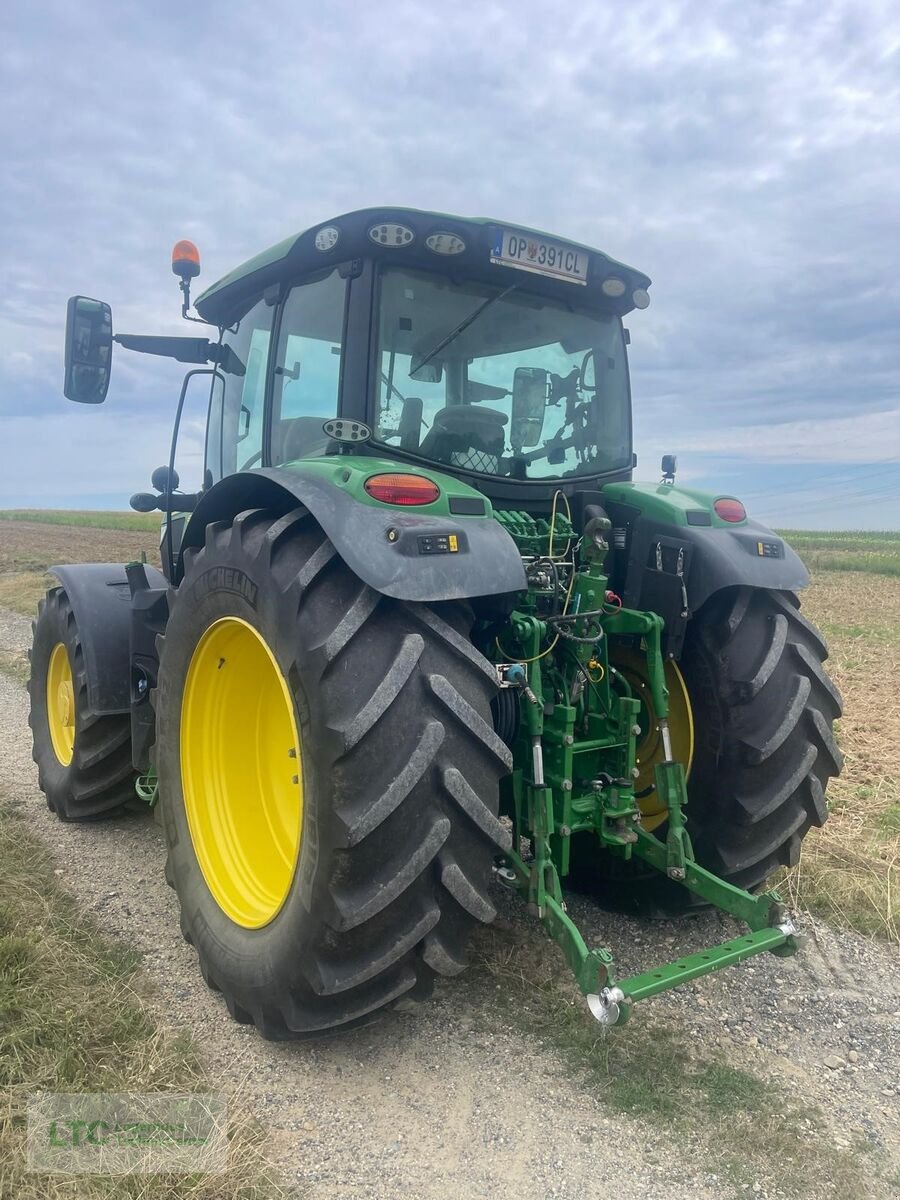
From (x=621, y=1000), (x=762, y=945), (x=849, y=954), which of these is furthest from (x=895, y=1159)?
(x=849, y=954)

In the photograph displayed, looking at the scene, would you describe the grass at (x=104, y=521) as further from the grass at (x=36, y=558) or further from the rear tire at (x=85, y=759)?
the rear tire at (x=85, y=759)

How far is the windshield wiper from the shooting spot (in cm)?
309

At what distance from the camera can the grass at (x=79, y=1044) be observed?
1950 millimetres

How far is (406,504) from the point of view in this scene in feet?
8.00

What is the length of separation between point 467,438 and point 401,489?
79cm

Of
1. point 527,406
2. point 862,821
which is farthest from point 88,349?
point 862,821

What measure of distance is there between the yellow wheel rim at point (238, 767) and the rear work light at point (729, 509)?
1.75m

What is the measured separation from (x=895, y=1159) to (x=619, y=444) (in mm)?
2592

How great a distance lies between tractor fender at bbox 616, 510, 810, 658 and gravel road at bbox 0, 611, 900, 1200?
1200mm

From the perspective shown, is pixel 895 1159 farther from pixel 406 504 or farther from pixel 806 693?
pixel 406 504

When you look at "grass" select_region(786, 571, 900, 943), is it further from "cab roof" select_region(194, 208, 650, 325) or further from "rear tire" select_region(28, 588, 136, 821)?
"rear tire" select_region(28, 588, 136, 821)

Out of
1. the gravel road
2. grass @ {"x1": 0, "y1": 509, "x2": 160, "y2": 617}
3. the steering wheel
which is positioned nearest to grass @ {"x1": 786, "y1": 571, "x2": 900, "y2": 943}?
the gravel road

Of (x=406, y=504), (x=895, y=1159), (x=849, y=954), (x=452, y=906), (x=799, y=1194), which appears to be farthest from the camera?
(x=849, y=954)

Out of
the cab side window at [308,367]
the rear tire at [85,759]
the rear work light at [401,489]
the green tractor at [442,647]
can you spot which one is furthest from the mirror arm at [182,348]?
the rear work light at [401,489]
